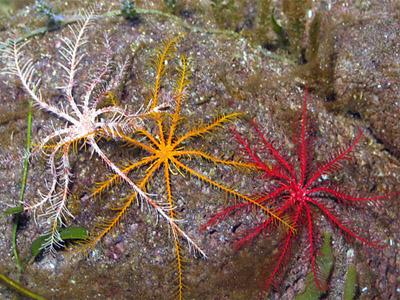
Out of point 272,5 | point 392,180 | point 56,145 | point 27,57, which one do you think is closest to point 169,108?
point 56,145

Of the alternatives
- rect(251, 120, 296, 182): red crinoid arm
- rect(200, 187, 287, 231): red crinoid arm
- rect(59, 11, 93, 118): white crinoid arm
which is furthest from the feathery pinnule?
rect(251, 120, 296, 182): red crinoid arm

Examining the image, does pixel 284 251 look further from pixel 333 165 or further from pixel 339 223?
pixel 333 165

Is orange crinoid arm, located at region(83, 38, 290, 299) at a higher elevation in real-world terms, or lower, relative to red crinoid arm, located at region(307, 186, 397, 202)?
higher

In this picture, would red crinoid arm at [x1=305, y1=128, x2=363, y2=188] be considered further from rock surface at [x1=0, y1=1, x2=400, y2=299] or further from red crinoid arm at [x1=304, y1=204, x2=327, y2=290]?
red crinoid arm at [x1=304, y1=204, x2=327, y2=290]

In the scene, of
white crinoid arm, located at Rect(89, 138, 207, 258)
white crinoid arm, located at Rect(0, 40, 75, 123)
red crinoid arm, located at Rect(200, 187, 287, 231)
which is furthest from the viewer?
white crinoid arm, located at Rect(0, 40, 75, 123)

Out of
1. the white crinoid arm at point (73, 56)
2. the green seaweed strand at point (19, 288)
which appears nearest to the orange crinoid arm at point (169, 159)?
the white crinoid arm at point (73, 56)

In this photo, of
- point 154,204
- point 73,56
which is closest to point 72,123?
point 73,56

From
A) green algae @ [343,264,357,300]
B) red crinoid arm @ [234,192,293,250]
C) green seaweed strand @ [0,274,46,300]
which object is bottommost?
green algae @ [343,264,357,300]
